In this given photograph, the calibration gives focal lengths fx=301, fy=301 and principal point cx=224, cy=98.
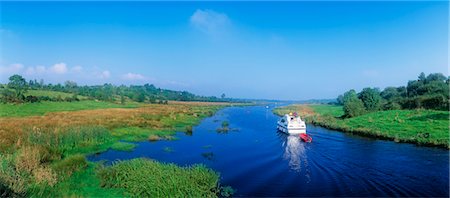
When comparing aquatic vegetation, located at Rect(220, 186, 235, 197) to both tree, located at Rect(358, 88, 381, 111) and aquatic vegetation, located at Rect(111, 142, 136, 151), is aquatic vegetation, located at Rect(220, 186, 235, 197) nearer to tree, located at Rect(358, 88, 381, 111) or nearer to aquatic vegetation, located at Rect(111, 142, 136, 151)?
aquatic vegetation, located at Rect(111, 142, 136, 151)

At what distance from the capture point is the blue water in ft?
69.5

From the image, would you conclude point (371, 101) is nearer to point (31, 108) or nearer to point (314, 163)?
point (314, 163)

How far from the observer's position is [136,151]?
108 feet

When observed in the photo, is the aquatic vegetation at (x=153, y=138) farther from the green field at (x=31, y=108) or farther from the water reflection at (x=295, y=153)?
the green field at (x=31, y=108)

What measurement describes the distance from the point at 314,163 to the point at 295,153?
526 cm

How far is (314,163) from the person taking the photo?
1150 inches

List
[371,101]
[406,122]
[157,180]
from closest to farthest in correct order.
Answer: [157,180] → [406,122] → [371,101]

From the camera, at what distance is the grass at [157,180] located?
17.6m

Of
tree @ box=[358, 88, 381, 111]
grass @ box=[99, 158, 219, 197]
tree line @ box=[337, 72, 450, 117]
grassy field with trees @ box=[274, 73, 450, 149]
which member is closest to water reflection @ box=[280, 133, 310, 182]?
grass @ box=[99, 158, 219, 197]

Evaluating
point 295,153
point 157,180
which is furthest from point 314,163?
point 157,180

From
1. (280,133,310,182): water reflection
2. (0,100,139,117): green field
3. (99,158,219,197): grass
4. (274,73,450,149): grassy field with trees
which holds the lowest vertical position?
(280,133,310,182): water reflection

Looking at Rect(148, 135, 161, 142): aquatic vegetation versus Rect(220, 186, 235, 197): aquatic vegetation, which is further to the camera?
Rect(148, 135, 161, 142): aquatic vegetation

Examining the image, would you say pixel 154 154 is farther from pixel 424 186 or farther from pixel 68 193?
pixel 424 186

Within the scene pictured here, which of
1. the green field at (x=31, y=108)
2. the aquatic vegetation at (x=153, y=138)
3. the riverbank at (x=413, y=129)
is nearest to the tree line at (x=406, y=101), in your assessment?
the riverbank at (x=413, y=129)
